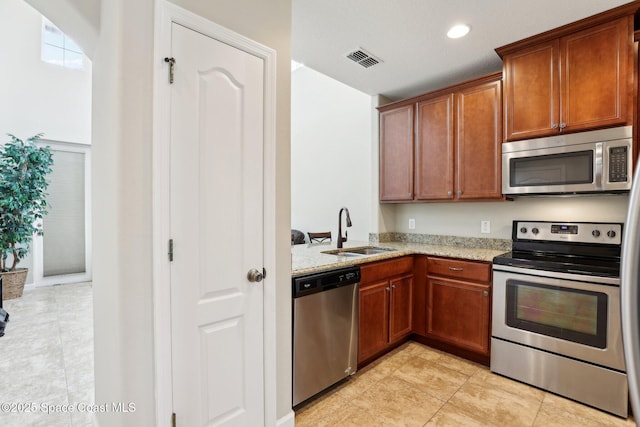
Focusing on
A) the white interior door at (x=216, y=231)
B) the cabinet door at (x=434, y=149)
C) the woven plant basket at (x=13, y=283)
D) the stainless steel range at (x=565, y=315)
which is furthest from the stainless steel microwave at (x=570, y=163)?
the woven plant basket at (x=13, y=283)

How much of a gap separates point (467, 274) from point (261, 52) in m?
2.28

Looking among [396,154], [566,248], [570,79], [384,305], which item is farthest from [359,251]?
[570,79]

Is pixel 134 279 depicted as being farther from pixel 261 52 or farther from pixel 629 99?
pixel 629 99

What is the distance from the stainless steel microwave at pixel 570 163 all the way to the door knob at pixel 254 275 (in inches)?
85.6

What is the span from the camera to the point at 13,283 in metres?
4.21

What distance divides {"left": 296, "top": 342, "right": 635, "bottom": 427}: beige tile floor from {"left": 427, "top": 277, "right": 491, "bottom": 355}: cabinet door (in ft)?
0.72

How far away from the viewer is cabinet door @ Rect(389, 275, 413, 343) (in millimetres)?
2703

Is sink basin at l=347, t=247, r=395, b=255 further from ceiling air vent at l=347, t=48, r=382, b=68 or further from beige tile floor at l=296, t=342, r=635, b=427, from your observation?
ceiling air vent at l=347, t=48, r=382, b=68

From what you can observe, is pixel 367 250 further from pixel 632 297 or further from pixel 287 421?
pixel 632 297

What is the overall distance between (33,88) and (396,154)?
536 cm

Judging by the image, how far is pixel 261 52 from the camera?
5.47 ft

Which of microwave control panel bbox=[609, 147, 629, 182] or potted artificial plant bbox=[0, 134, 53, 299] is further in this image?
potted artificial plant bbox=[0, 134, 53, 299]

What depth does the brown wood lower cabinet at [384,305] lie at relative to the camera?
8.02 ft

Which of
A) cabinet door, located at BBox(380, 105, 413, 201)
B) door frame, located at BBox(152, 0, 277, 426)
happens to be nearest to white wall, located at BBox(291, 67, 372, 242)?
cabinet door, located at BBox(380, 105, 413, 201)
